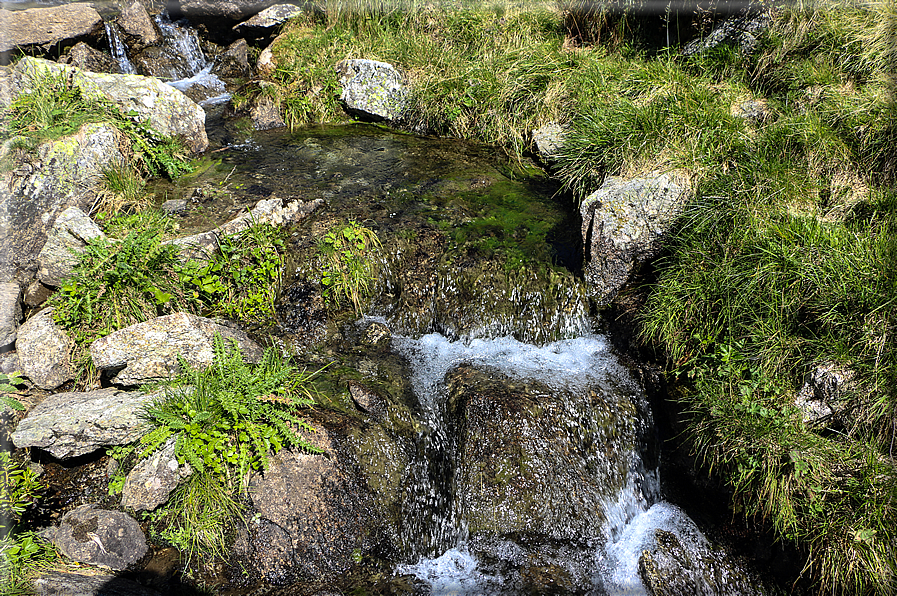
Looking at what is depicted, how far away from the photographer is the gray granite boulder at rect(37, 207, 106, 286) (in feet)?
17.0

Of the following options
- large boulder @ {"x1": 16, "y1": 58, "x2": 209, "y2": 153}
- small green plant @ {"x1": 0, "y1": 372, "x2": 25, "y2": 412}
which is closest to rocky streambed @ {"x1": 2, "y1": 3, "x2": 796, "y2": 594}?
small green plant @ {"x1": 0, "y1": 372, "x2": 25, "y2": 412}

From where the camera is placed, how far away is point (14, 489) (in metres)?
4.02

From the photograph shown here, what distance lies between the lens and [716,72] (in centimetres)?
746

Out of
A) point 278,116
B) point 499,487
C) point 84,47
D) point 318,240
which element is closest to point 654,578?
point 499,487

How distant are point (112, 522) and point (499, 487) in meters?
2.98

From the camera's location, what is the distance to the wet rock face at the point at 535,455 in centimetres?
428

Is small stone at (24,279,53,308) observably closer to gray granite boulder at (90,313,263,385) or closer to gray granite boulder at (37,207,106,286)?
gray granite boulder at (37,207,106,286)

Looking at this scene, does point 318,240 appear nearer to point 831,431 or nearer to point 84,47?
point 831,431

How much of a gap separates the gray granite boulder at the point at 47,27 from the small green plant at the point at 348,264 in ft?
20.5

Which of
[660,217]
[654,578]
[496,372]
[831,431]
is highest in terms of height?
[660,217]

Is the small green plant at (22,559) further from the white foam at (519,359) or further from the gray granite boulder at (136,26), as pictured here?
the gray granite boulder at (136,26)

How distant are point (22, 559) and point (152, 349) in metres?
1.71

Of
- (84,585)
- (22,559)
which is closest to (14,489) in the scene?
(22,559)

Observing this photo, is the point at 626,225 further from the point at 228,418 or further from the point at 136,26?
the point at 136,26
